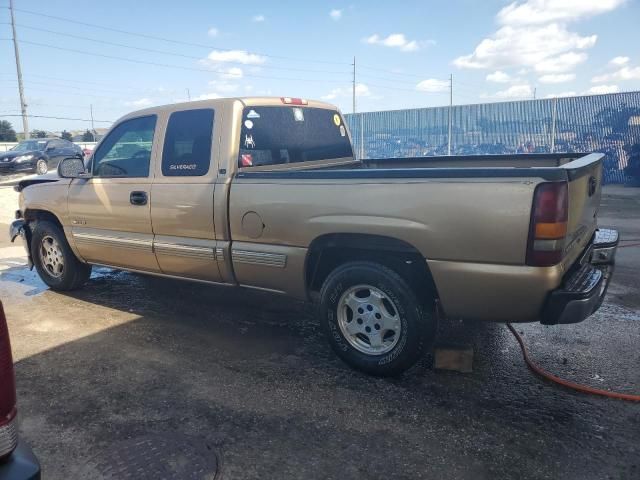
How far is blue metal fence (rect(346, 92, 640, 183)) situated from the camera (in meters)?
16.0

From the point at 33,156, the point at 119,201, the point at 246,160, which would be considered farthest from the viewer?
the point at 33,156

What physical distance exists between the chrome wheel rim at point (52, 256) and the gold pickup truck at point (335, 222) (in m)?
0.16

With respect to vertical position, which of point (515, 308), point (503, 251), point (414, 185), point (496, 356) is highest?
point (414, 185)

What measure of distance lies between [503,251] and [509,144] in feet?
54.1

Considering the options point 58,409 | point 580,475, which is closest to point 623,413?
point 580,475

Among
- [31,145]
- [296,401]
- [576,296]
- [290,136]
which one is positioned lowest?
[296,401]

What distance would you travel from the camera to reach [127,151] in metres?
4.93

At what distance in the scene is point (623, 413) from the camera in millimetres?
3090

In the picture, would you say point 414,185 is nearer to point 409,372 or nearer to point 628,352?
point 409,372

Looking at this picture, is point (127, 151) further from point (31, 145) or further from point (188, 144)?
point (31, 145)

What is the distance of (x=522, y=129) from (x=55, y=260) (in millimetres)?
16086

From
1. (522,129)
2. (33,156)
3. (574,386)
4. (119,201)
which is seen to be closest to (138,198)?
(119,201)

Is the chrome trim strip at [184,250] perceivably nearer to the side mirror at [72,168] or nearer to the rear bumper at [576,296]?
the side mirror at [72,168]

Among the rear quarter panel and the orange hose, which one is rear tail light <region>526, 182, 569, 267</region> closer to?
the rear quarter panel
